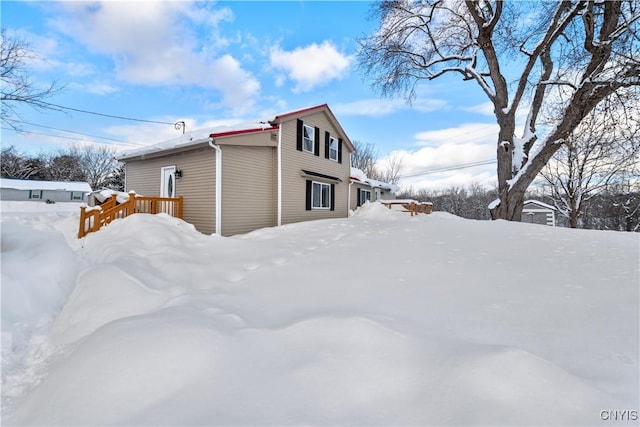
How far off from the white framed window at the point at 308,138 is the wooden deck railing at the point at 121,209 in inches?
193

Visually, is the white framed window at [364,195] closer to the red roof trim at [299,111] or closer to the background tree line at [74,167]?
the red roof trim at [299,111]

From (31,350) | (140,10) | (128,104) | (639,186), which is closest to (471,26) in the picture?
(140,10)

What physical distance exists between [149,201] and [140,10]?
5.28m

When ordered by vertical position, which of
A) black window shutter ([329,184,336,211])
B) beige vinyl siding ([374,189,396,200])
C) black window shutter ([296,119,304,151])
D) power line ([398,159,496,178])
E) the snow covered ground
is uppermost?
power line ([398,159,496,178])

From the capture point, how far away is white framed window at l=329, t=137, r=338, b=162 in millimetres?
13039

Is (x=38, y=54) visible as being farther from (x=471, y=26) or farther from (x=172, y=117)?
(x=172, y=117)

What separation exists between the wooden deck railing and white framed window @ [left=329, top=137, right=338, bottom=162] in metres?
6.94

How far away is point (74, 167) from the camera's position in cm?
3378

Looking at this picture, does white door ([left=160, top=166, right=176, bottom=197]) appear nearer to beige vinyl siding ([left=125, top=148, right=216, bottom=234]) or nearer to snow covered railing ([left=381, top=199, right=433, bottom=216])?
beige vinyl siding ([left=125, top=148, right=216, bottom=234])

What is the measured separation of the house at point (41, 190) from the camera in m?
25.9

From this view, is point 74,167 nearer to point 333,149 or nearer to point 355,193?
point 355,193

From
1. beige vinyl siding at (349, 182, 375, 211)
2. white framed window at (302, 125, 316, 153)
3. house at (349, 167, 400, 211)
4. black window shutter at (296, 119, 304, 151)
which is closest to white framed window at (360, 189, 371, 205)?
house at (349, 167, 400, 211)

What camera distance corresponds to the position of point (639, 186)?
52.1ft

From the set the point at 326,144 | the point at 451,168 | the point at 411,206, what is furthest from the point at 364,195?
the point at 451,168
